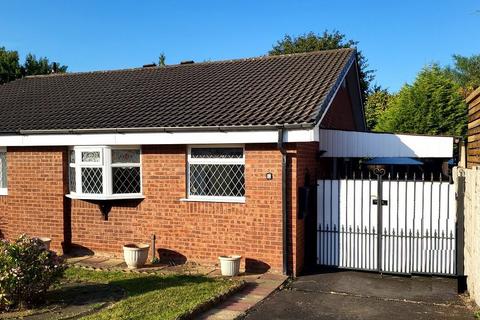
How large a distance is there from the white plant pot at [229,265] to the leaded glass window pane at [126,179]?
2.72 m

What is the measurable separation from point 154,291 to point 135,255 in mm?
1885

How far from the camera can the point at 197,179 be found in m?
9.29

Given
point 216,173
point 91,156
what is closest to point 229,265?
point 216,173

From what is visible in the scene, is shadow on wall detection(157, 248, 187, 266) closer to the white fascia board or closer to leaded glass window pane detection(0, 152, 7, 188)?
the white fascia board

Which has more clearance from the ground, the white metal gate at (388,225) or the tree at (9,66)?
the tree at (9,66)

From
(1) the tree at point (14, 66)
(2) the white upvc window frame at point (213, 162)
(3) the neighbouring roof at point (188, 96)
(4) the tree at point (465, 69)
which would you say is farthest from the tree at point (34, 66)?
(4) the tree at point (465, 69)

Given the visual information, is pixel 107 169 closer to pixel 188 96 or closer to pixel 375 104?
pixel 188 96

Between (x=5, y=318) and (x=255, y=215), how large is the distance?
14.5ft

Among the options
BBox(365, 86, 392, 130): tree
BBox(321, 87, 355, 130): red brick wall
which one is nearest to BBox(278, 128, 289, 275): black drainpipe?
BBox(321, 87, 355, 130): red brick wall

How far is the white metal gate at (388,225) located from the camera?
26.7 feet

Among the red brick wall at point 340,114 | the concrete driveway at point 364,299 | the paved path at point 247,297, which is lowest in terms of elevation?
the concrete driveway at point 364,299

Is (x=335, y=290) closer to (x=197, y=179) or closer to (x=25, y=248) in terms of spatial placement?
(x=197, y=179)

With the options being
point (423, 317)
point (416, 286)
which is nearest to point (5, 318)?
point (423, 317)

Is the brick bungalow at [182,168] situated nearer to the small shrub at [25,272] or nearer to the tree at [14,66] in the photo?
the small shrub at [25,272]
